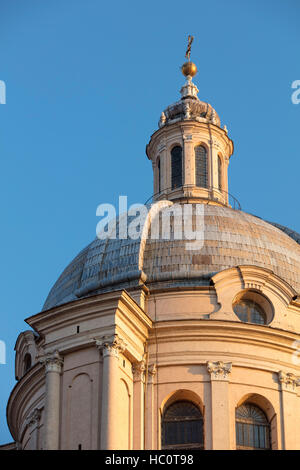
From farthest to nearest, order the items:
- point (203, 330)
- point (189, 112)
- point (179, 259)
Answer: point (189, 112), point (179, 259), point (203, 330)

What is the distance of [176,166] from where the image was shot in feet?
158

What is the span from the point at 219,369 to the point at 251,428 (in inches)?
89.1

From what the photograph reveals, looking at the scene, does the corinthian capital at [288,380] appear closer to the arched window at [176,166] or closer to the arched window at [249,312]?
the arched window at [249,312]

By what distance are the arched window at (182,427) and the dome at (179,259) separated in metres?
4.24

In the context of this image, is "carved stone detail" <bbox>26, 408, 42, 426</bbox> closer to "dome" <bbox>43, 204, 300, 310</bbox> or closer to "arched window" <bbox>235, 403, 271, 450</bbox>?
"dome" <bbox>43, 204, 300, 310</bbox>

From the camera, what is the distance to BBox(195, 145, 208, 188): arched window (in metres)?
47.5

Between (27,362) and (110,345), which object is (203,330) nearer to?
(110,345)

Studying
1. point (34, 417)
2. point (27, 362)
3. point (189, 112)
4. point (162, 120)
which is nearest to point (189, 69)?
point (189, 112)

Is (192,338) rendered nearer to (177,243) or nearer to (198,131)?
(177,243)

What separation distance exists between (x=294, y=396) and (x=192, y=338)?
3.91m

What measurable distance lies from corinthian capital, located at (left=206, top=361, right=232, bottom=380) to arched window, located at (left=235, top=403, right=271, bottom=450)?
131cm

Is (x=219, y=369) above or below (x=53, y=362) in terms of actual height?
above

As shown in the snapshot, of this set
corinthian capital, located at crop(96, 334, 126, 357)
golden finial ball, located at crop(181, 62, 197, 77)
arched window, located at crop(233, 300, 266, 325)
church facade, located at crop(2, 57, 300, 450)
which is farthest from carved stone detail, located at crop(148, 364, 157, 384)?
golden finial ball, located at crop(181, 62, 197, 77)

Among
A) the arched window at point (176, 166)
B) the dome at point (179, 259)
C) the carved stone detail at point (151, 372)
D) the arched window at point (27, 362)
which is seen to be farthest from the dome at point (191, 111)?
the carved stone detail at point (151, 372)
